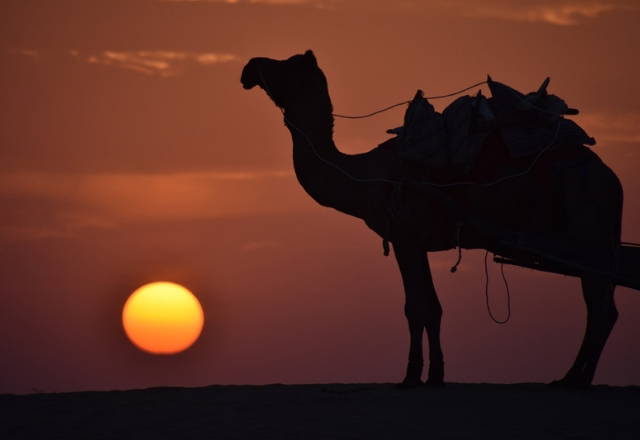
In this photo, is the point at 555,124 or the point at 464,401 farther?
the point at 555,124

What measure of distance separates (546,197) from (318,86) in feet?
11.3

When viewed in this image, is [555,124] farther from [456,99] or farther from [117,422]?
[117,422]

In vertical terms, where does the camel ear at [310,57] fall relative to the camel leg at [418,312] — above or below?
above

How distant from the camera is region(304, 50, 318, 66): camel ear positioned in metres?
16.4

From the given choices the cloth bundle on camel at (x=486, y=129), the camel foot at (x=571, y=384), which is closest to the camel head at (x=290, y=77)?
the cloth bundle on camel at (x=486, y=129)

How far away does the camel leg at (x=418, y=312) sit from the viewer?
15.2 meters

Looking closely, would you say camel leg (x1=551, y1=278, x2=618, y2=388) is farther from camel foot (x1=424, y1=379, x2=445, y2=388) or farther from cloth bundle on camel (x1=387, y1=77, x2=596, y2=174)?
cloth bundle on camel (x1=387, y1=77, x2=596, y2=174)

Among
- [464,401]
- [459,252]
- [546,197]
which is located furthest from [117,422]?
[546,197]

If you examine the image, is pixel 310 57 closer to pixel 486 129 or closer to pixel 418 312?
pixel 486 129

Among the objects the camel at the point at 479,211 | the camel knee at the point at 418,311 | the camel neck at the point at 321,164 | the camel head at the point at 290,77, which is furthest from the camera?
the camel head at the point at 290,77

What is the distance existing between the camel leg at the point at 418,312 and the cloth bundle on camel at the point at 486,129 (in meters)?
1.24

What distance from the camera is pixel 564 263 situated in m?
14.6

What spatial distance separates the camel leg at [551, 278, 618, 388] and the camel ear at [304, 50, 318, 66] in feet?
15.4

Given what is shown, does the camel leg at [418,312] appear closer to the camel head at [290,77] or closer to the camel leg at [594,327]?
the camel leg at [594,327]
